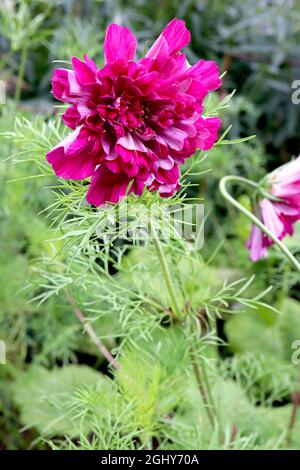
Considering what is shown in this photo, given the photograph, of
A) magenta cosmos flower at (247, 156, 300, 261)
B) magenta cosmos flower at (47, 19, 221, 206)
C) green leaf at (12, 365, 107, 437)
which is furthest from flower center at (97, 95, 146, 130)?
green leaf at (12, 365, 107, 437)

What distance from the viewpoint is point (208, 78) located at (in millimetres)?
448

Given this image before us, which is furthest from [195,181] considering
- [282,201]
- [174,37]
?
[174,37]

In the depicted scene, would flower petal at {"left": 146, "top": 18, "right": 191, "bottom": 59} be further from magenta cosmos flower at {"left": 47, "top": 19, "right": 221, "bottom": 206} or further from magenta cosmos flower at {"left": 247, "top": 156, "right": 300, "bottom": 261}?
magenta cosmos flower at {"left": 247, "top": 156, "right": 300, "bottom": 261}

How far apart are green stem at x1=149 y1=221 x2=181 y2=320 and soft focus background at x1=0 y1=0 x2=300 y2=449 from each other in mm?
102

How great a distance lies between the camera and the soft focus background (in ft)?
3.01

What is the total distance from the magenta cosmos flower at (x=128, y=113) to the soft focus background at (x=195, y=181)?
0.06 meters

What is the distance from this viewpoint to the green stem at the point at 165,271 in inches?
19.1

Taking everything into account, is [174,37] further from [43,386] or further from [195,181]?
[195,181]

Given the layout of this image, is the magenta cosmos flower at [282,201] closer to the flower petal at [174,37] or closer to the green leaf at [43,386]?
the flower petal at [174,37]

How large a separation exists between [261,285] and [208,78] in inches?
29.3

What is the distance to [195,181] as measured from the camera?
1.45 m

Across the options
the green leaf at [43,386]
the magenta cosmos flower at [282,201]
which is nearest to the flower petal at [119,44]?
the magenta cosmos flower at [282,201]
